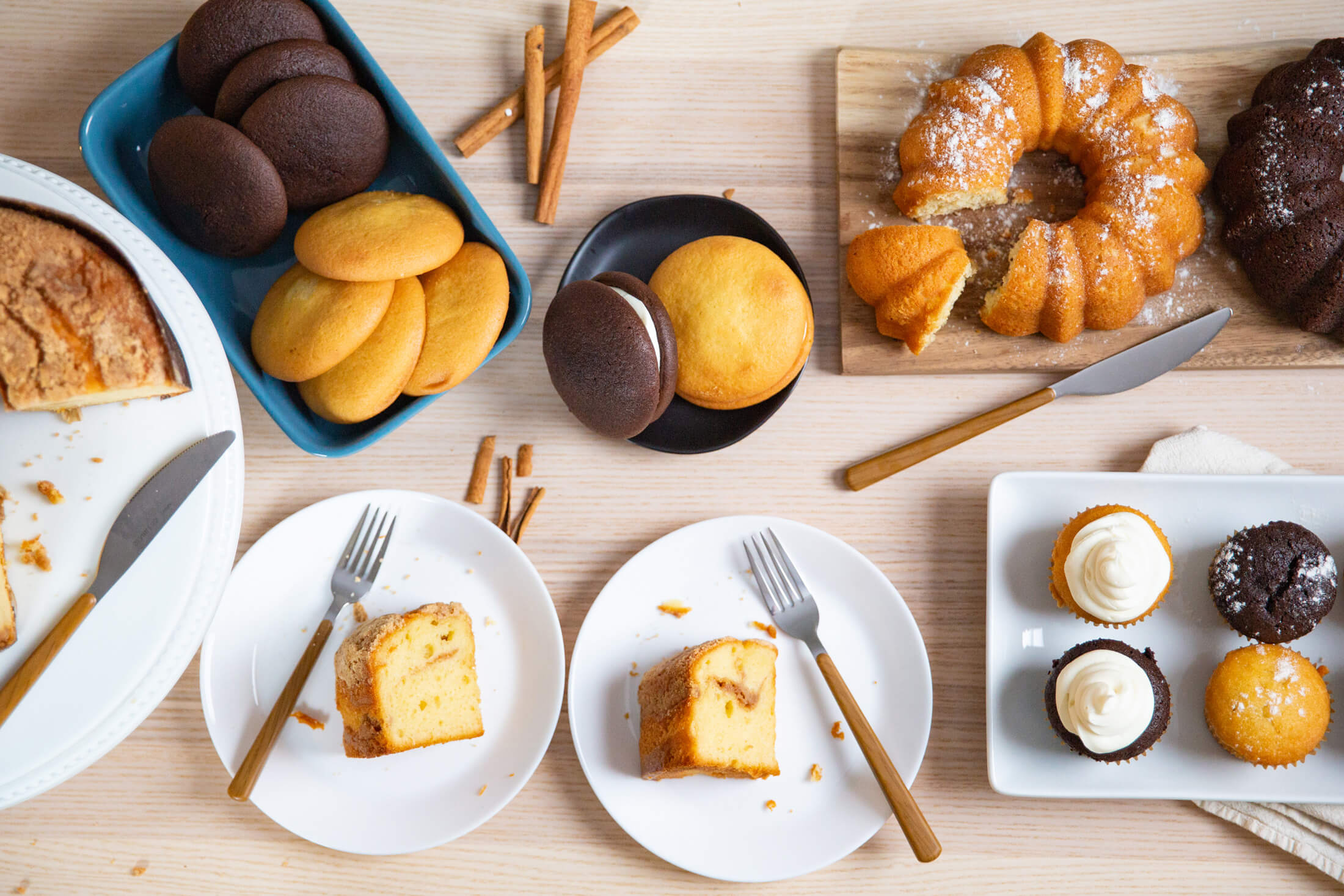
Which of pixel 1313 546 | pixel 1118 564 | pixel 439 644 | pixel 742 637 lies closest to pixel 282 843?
pixel 439 644

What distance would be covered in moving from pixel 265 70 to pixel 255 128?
103mm

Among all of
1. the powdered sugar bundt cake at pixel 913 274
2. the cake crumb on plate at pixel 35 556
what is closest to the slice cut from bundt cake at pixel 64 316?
the cake crumb on plate at pixel 35 556

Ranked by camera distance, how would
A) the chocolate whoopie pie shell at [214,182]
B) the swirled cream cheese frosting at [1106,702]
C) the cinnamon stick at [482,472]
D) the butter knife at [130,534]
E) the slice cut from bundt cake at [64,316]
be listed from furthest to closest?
the cinnamon stick at [482,472] → the swirled cream cheese frosting at [1106,702] → the chocolate whoopie pie shell at [214,182] → the butter knife at [130,534] → the slice cut from bundt cake at [64,316]

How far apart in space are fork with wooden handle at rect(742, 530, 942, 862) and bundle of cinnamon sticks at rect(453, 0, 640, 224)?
81cm

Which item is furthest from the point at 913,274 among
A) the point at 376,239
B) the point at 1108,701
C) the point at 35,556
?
the point at 35,556

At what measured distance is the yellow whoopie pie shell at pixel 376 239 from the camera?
1.41 m

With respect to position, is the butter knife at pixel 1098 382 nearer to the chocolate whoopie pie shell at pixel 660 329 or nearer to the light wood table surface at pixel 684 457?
the light wood table surface at pixel 684 457

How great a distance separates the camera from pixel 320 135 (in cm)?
143

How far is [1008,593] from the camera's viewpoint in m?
1.67

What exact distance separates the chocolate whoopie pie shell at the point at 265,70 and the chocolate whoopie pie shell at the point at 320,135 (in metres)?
0.02

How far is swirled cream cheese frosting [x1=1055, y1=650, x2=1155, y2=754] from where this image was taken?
1479 millimetres

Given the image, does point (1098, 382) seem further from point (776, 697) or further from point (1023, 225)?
point (776, 697)

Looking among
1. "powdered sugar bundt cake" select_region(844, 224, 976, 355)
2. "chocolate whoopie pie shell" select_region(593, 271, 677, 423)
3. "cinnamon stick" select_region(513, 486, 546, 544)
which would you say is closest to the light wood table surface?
"cinnamon stick" select_region(513, 486, 546, 544)

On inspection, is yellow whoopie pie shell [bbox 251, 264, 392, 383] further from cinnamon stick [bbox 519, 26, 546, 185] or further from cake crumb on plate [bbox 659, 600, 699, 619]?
cake crumb on plate [bbox 659, 600, 699, 619]
